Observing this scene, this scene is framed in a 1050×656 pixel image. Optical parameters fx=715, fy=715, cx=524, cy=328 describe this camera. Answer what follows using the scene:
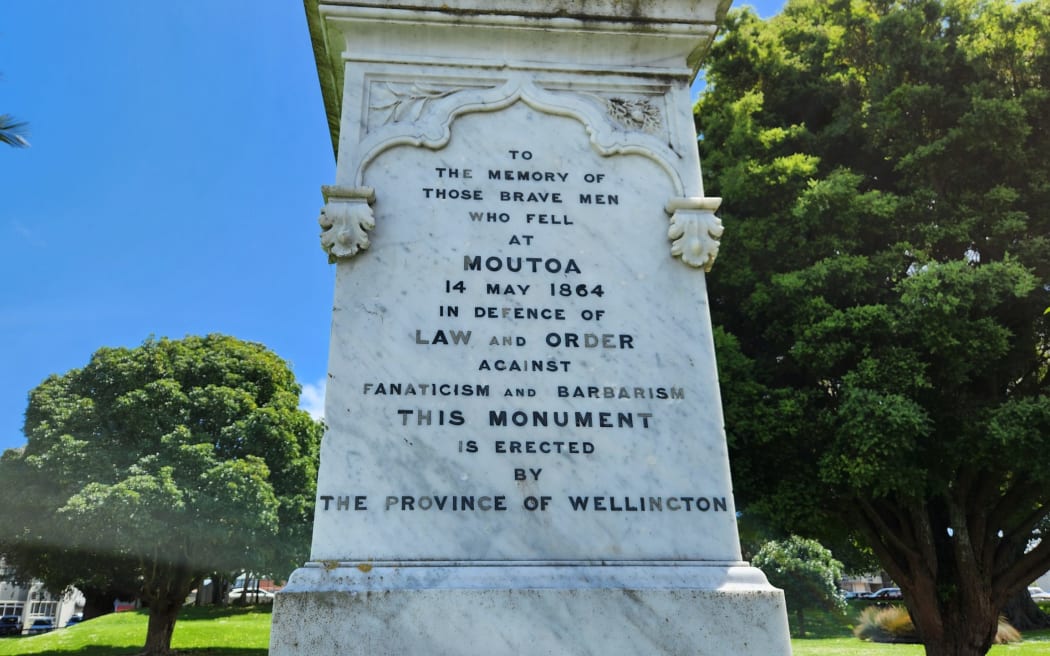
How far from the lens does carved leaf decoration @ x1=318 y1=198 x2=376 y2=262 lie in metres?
4.26

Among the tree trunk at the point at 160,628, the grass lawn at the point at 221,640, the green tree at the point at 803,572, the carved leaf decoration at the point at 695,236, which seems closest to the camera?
the carved leaf decoration at the point at 695,236

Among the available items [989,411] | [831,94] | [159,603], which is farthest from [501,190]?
[159,603]

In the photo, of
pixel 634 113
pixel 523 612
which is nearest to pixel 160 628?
pixel 523 612

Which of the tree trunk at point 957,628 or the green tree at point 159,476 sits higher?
the green tree at point 159,476

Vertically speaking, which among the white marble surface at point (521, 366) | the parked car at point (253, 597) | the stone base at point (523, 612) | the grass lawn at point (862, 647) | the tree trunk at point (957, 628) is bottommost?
the grass lawn at point (862, 647)

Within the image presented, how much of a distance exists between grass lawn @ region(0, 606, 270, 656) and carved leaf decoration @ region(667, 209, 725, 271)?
72.5 ft

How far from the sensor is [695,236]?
4.52 m

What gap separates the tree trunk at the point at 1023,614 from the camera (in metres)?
29.6

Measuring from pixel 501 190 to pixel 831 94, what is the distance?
13.4 m

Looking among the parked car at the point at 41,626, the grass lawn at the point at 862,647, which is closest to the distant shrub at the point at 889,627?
the grass lawn at the point at 862,647

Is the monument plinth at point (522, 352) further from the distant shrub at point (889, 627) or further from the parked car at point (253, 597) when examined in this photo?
the parked car at point (253, 597)

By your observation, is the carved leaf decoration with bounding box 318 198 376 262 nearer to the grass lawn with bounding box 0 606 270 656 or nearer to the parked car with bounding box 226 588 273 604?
the grass lawn with bounding box 0 606 270 656

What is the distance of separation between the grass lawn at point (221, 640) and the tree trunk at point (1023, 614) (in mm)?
2711

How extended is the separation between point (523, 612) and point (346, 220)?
2441 mm
